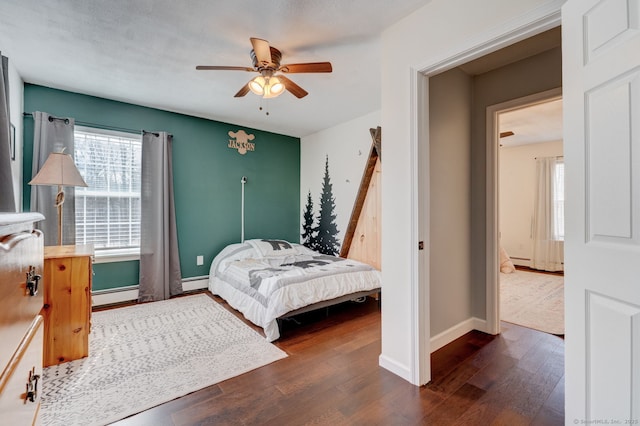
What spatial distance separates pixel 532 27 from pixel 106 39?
2.83 m

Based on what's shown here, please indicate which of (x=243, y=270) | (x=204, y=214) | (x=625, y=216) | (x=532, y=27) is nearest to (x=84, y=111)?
(x=204, y=214)

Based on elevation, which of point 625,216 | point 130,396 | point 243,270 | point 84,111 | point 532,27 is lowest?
point 130,396

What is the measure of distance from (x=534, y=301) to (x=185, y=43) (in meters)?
4.70

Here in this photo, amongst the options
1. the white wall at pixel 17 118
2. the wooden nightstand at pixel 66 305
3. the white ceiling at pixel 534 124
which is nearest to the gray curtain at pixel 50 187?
the white wall at pixel 17 118

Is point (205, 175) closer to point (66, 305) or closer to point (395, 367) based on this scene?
point (66, 305)

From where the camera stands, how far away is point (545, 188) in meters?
5.49

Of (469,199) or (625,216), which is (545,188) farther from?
(625,216)

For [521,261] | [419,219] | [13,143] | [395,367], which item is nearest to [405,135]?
[419,219]

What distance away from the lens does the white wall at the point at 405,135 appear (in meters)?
1.67

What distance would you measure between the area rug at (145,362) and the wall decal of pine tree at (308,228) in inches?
81.4

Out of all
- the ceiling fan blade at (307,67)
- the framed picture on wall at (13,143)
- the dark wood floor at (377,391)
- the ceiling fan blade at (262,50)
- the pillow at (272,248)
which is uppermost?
the ceiling fan blade at (262,50)

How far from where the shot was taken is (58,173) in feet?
7.98

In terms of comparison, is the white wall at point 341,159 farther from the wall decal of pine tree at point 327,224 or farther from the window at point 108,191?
the window at point 108,191

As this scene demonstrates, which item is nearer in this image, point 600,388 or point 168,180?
point 600,388
